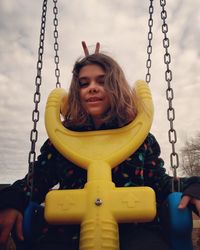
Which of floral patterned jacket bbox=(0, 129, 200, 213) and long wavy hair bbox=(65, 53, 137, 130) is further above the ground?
long wavy hair bbox=(65, 53, 137, 130)

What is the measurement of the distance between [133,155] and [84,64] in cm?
60

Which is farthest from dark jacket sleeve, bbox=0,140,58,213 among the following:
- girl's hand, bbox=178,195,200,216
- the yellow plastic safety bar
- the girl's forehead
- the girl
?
Result: girl's hand, bbox=178,195,200,216

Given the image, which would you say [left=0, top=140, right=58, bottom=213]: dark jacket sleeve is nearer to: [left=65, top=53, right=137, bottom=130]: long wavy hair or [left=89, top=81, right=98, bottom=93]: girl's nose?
[left=65, top=53, right=137, bottom=130]: long wavy hair

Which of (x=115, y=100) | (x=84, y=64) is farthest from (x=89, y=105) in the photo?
(x=84, y=64)

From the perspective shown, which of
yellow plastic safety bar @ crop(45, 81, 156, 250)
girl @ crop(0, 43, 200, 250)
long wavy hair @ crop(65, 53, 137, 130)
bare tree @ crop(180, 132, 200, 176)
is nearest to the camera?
yellow plastic safety bar @ crop(45, 81, 156, 250)

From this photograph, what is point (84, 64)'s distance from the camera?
1.69m

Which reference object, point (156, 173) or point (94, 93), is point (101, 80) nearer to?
point (94, 93)

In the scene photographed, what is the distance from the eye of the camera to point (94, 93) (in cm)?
157

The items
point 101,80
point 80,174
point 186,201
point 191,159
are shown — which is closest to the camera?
point 186,201

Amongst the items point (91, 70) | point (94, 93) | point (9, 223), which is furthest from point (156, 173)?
point (9, 223)

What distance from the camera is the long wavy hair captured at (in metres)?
1.56

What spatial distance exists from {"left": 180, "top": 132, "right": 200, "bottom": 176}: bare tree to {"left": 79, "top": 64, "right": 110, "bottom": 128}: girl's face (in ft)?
59.4

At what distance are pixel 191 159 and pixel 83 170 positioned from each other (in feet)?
60.9

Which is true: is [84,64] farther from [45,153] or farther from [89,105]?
[45,153]
